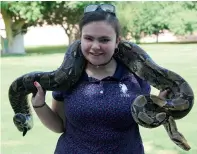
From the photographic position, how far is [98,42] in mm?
2125

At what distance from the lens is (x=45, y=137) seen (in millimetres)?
6211

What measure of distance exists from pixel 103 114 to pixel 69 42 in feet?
121

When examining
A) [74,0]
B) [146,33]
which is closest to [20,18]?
[74,0]

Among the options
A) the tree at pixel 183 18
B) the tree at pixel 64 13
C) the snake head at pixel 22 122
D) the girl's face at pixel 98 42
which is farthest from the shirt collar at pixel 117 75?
the tree at pixel 183 18

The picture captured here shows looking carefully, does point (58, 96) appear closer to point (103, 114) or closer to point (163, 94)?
point (103, 114)

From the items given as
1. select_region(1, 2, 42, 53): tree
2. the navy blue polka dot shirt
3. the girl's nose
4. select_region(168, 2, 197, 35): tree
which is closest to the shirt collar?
the navy blue polka dot shirt

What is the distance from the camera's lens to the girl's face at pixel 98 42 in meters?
2.12

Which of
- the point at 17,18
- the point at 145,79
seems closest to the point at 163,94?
the point at 145,79

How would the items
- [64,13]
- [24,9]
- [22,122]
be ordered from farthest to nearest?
[64,13] < [24,9] < [22,122]

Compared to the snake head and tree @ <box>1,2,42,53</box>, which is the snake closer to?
the snake head

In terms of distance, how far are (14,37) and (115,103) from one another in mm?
30764

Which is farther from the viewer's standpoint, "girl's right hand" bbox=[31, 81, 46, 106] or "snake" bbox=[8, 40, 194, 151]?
"girl's right hand" bbox=[31, 81, 46, 106]

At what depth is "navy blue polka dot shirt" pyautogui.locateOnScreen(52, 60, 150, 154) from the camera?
218 centimetres

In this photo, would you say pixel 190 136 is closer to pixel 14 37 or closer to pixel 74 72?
pixel 74 72
